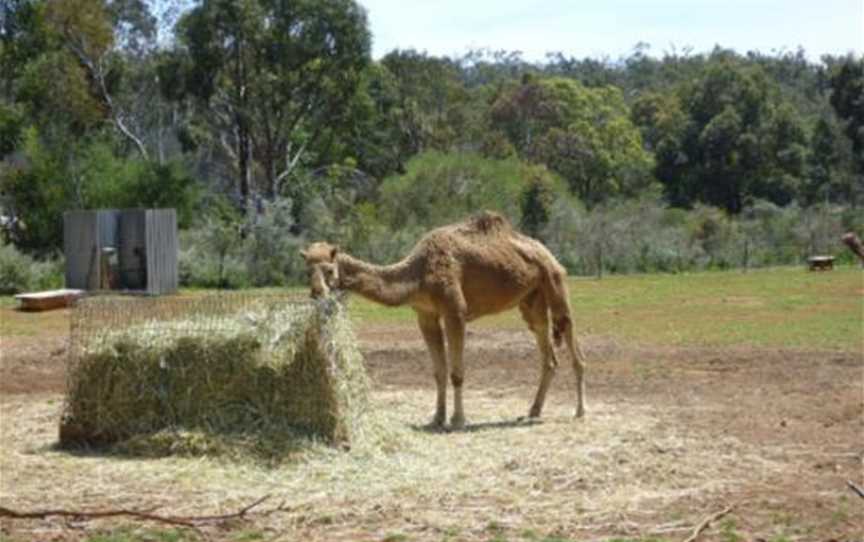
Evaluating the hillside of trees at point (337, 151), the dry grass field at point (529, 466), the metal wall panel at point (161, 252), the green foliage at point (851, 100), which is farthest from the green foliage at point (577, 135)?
the dry grass field at point (529, 466)

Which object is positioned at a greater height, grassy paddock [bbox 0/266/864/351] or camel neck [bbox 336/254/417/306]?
camel neck [bbox 336/254/417/306]

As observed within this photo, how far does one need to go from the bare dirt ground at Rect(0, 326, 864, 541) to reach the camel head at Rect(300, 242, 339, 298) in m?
1.75

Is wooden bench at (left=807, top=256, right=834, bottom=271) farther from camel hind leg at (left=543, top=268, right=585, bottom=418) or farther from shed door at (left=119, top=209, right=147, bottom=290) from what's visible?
camel hind leg at (left=543, top=268, right=585, bottom=418)

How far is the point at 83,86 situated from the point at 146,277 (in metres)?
15.6

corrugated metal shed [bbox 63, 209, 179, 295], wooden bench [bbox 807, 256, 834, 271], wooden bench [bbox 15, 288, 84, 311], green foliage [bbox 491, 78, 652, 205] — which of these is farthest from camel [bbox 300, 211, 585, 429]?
green foliage [bbox 491, 78, 652, 205]

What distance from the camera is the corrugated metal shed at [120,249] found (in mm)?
35531

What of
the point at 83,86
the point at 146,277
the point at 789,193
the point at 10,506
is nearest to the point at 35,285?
the point at 146,277

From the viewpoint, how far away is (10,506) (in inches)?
388

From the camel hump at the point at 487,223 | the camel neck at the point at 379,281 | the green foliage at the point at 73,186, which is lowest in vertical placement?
the camel neck at the point at 379,281

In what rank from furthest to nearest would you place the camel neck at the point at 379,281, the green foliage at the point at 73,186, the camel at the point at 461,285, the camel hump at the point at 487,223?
the green foliage at the point at 73,186
the camel hump at the point at 487,223
the camel at the point at 461,285
the camel neck at the point at 379,281

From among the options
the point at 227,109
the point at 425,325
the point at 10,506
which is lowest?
the point at 10,506

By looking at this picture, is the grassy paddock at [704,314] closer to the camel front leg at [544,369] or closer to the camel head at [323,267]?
the camel front leg at [544,369]

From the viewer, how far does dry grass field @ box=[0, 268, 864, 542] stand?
9.09 m

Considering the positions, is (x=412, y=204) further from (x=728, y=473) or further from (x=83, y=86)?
(x=728, y=473)
